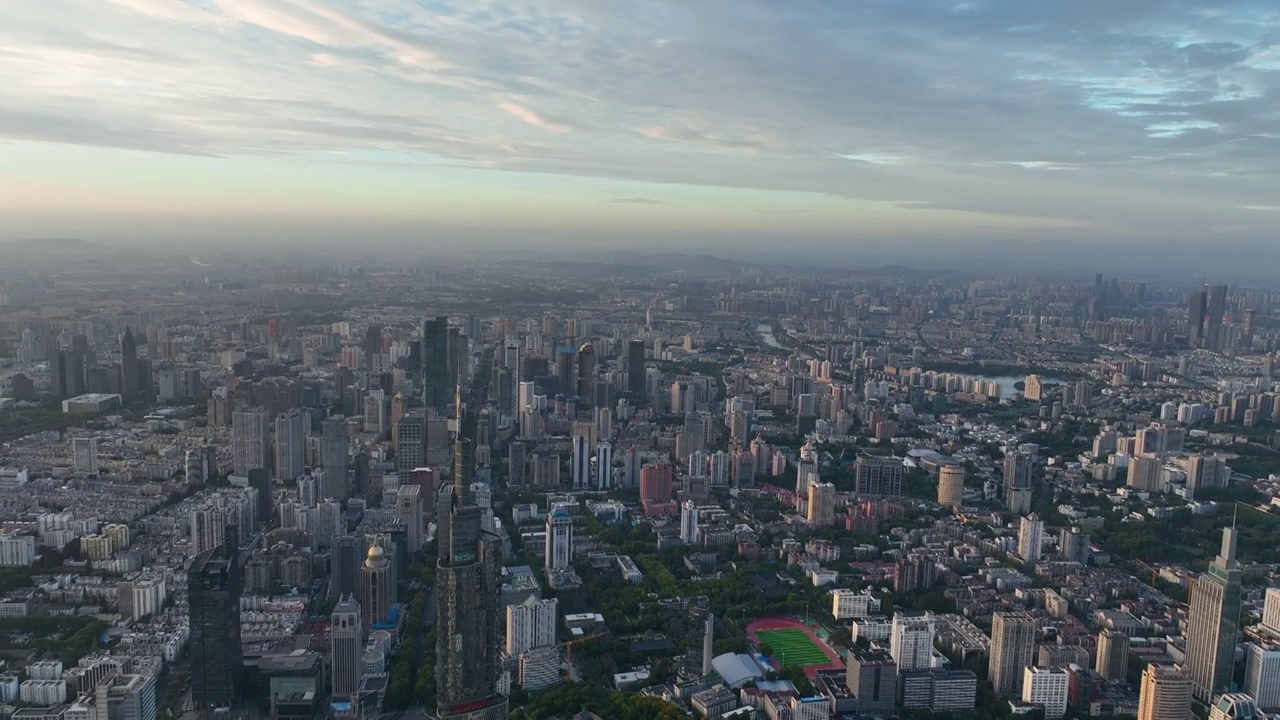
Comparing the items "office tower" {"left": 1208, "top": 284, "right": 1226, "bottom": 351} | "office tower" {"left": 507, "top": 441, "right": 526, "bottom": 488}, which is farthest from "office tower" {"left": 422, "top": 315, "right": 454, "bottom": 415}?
"office tower" {"left": 1208, "top": 284, "right": 1226, "bottom": 351}

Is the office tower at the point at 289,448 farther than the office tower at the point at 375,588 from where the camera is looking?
Yes

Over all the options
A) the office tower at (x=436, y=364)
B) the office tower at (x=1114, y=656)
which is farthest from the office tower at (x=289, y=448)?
the office tower at (x=1114, y=656)

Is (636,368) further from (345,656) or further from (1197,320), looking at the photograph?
(1197,320)

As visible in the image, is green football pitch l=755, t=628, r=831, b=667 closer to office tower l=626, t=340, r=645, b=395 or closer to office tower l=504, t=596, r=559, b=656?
office tower l=504, t=596, r=559, b=656

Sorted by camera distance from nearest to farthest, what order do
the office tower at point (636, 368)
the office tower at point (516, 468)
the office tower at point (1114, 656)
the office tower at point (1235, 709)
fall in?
the office tower at point (1235, 709) → the office tower at point (1114, 656) → the office tower at point (516, 468) → the office tower at point (636, 368)

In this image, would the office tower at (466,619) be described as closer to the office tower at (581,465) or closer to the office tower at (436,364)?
the office tower at (581,465)

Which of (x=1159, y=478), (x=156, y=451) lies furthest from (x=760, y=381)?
(x=156, y=451)
